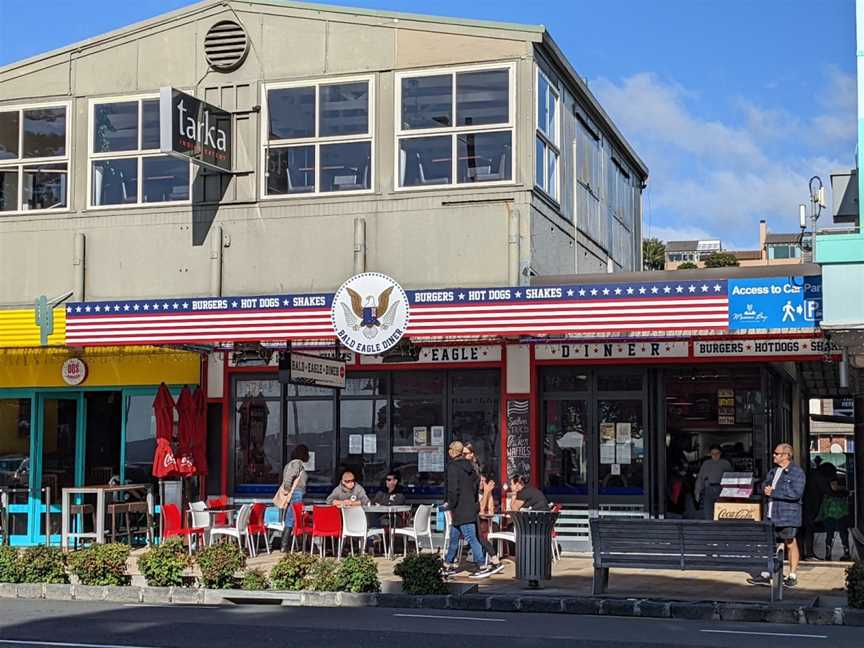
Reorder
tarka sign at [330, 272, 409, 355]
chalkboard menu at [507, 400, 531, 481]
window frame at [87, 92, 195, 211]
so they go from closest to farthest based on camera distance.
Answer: tarka sign at [330, 272, 409, 355]
chalkboard menu at [507, 400, 531, 481]
window frame at [87, 92, 195, 211]

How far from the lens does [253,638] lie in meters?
11.0

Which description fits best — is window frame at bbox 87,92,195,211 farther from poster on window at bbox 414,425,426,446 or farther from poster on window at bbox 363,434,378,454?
poster on window at bbox 414,425,426,446

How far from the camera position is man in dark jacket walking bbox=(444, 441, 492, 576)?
15844 millimetres

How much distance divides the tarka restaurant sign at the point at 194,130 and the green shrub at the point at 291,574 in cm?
687

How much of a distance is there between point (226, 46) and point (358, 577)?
9.88m

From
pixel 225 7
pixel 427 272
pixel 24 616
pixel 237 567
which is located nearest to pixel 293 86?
pixel 225 7

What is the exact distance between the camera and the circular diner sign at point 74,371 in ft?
68.1

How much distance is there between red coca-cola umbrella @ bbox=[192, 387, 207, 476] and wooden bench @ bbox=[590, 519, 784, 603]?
8.05 meters

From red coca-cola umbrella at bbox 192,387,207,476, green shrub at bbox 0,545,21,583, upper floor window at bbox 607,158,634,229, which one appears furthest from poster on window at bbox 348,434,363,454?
upper floor window at bbox 607,158,634,229

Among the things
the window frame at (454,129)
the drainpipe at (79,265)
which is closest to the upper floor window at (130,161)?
the drainpipe at (79,265)

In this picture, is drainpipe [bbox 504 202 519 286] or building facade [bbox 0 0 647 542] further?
building facade [bbox 0 0 647 542]

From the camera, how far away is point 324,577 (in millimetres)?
14328

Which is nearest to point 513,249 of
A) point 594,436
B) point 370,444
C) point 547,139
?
point 547,139

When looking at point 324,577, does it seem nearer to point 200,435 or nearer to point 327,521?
point 327,521
